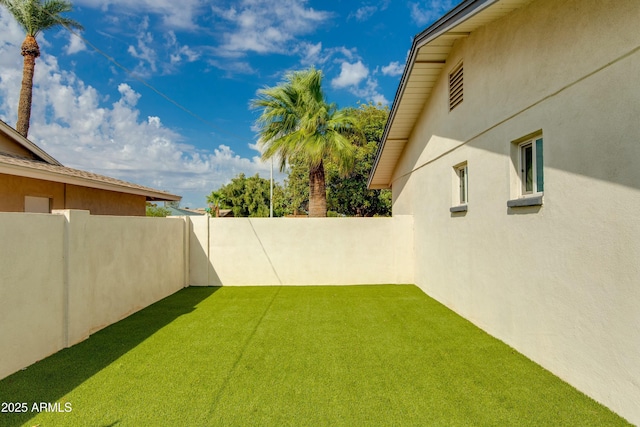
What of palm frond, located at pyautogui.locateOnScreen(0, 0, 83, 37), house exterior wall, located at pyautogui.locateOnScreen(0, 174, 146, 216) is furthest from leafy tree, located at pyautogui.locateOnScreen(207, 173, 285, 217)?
house exterior wall, located at pyautogui.locateOnScreen(0, 174, 146, 216)

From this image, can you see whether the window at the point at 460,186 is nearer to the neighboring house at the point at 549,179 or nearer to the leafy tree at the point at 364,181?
the neighboring house at the point at 549,179

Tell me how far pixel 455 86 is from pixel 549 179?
11.4ft

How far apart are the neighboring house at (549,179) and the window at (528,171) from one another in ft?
0.06

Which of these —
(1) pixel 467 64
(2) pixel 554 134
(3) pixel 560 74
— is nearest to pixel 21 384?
(2) pixel 554 134

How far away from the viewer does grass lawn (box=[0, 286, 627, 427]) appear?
290 cm

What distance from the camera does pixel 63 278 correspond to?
4387 millimetres

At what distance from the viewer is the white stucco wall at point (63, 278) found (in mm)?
3619

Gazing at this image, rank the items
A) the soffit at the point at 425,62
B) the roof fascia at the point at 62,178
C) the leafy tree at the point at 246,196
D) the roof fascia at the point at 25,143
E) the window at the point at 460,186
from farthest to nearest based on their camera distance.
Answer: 1. the leafy tree at the point at 246,196
2. the roof fascia at the point at 25,143
3. the window at the point at 460,186
4. the roof fascia at the point at 62,178
5. the soffit at the point at 425,62

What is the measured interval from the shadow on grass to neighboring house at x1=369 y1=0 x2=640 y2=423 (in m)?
5.21

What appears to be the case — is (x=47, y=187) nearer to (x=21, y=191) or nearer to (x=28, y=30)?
(x=21, y=191)

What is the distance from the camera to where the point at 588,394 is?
10.4 feet


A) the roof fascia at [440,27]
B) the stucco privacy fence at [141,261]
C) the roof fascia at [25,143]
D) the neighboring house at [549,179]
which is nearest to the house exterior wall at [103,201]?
the roof fascia at [25,143]

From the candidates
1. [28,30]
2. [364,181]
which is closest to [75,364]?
[28,30]

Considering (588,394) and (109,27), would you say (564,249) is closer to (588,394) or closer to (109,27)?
(588,394)
